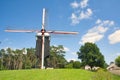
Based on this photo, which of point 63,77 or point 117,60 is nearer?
point 63,77

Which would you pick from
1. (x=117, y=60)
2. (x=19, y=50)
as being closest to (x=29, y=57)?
(x=19, y=50)

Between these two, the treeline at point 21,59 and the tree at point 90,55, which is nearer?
the tree at point 90,55

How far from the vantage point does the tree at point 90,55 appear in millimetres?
94250

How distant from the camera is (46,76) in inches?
1527

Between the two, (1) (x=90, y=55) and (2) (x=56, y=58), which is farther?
(2) (x=56, y=58)

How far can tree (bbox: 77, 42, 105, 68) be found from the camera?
3711 inches

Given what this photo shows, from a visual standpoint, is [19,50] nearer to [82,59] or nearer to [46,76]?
[82,59]

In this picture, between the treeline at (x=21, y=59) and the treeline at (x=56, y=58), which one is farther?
the treeline at (x=21, y=59)

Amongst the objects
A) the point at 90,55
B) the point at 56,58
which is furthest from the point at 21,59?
the point at 90,55

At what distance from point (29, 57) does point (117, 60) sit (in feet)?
137

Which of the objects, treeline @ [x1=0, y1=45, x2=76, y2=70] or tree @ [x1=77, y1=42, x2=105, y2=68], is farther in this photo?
treeline @ [x1=0, y1=45, x2=76, y2=70]

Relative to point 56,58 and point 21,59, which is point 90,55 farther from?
point 21,59

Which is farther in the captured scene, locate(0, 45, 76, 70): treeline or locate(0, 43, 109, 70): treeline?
locate(0, 45, 76, 70): treeline

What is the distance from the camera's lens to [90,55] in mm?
95250
